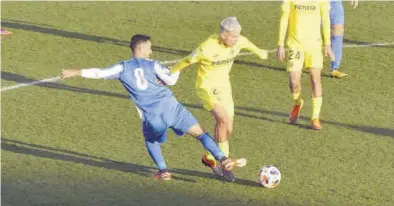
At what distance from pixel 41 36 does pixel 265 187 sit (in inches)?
368

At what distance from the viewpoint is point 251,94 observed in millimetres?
17406

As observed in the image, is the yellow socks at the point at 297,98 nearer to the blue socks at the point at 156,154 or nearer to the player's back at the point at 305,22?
the player's back at the point at 305,22

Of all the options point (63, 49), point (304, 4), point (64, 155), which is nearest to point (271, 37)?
point (63, 49)

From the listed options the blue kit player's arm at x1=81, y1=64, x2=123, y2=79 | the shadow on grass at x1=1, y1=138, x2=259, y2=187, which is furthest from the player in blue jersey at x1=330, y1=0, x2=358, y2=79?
the blue kit player's arm at x1=81, y1=64, x2=123, y2=79

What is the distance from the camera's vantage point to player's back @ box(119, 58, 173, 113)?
511 inches

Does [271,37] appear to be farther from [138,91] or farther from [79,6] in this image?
[138,91]

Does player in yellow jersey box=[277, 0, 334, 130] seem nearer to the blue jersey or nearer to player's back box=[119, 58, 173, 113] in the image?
the blue jersey

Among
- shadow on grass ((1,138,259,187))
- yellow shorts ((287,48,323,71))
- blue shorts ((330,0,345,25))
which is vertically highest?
blue shorts ((330,0,345,25))

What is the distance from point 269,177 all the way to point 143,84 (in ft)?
6.09

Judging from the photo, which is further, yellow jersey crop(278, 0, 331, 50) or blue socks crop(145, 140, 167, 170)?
yellow jersey crop(278, 0, 331, 50)

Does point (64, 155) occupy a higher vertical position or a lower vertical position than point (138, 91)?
lower

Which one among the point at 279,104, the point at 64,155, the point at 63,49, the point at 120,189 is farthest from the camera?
the point at 63,49

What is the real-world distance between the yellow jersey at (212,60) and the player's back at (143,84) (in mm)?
366

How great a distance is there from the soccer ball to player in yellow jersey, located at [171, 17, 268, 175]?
687mm
